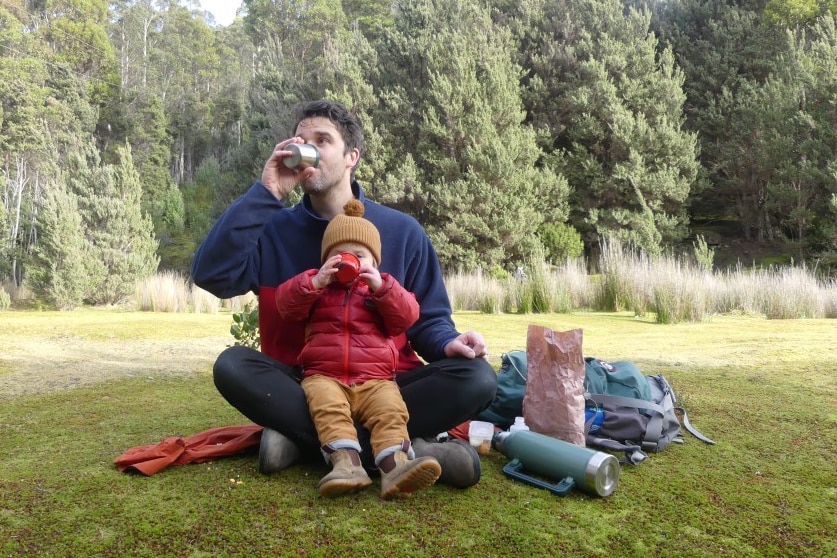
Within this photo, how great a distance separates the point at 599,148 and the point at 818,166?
5.04 meters

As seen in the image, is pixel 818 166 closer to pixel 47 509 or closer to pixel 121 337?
pixel 121 337

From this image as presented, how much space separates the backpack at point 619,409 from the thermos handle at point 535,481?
358 mm

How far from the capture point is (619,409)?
2.10 meters

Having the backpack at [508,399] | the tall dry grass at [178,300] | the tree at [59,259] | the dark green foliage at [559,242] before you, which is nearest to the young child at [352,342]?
the backpack at [508,399]

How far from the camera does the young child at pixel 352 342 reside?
1.57 meters

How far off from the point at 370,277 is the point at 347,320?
0.52ft

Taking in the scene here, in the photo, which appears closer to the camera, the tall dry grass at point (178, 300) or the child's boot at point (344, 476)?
the child's boot at point (344, 476)

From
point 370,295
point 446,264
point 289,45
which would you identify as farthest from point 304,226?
point 289,45

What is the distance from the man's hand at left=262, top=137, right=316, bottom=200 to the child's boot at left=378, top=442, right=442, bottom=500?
93 centimetres

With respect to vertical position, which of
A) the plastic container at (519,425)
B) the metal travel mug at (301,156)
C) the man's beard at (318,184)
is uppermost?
the metal travel mug at (301,156)

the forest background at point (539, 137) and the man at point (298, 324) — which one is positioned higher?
the forest background at point (539, 137)

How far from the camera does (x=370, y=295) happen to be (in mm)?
1775

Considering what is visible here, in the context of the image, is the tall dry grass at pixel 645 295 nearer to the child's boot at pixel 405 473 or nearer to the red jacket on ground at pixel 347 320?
the red jacket on ground at pixel 347 320

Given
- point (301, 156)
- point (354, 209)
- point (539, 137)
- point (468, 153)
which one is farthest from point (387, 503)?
point (539, 137)
